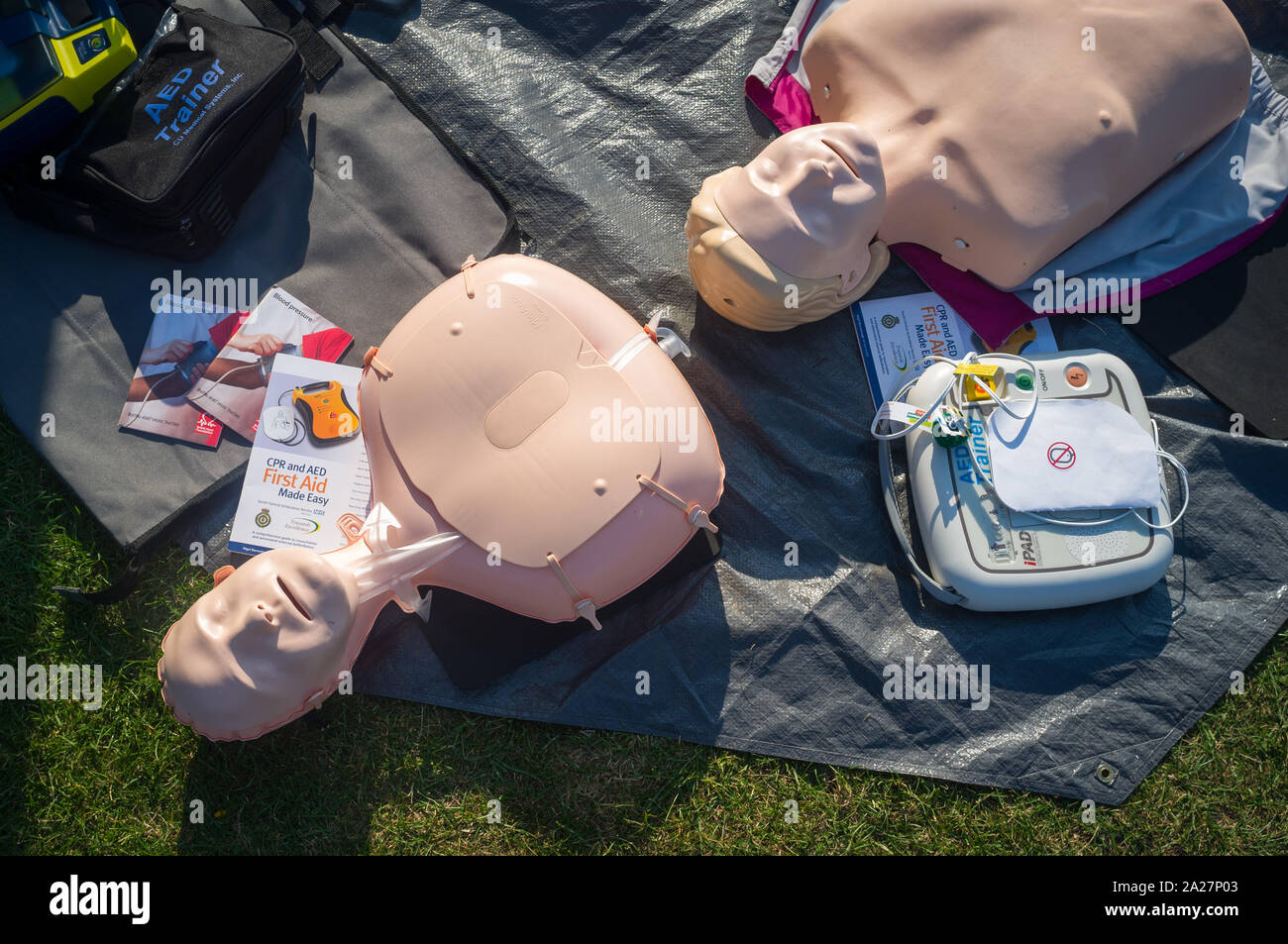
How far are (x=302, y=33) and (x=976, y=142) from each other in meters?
1.62

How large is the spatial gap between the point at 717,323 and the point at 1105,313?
3.00ft

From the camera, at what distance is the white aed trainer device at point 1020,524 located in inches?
72.0

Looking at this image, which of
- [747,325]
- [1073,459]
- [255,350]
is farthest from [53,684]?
[1073,459]

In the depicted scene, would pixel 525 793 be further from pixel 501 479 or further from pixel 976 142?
pixel 976 142

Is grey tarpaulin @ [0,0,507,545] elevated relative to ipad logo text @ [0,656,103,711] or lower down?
elevated

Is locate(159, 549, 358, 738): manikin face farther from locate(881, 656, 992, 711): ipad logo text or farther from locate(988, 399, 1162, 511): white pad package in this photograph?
locate(988, 399, 1162, 511): white pad package

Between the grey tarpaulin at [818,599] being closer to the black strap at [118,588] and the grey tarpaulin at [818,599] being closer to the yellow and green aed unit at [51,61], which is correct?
the black strap at [118,588]

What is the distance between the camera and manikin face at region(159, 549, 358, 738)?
1.58 m

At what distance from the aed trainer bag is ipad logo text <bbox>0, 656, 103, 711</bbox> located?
98 centimetres

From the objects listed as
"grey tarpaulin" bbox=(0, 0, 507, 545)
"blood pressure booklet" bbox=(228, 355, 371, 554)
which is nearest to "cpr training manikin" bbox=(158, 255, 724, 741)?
"blood pressure booklet" bbox=(228, 355, 371, 554)

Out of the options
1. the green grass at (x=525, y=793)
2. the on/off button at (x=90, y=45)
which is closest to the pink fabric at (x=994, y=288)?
the green grass at (x=525, y=793)

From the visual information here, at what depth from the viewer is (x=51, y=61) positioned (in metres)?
1.83

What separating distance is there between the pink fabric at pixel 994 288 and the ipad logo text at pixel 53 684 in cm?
212

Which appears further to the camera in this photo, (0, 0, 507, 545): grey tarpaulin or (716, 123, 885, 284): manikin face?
(0, 0, 507, 545): grey tarpaulin
